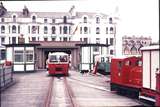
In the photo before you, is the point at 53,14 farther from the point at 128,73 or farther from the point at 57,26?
the point at 128,73

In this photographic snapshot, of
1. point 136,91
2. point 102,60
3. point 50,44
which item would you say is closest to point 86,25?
point 50,44

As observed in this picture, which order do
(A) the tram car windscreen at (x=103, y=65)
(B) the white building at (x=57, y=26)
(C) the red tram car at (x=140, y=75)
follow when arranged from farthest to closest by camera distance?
(B) the white building at (x=57, y=26)
(A) the tram car windscreen at (x=103, y=65)
(C) the red tram car at (x=140, y=75)

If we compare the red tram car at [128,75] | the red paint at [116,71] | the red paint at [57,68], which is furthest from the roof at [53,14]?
the red tram car at [128,75]

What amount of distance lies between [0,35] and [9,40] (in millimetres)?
2276

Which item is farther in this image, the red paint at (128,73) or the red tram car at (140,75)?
the red paint at (128,73)

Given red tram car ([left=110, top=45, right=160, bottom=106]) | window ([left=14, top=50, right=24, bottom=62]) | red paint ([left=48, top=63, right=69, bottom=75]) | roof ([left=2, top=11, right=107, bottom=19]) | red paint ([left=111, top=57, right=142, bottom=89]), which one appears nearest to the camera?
red tram car ([left=110, top=45, right=160, bottom=106])

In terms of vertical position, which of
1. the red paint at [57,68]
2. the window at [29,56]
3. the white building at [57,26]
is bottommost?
the red paint at [57,68]

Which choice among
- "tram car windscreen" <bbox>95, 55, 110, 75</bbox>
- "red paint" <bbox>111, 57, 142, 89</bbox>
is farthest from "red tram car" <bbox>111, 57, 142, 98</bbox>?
"tram car windscreen" <bbox>95, 55, 110, 75</bbox>

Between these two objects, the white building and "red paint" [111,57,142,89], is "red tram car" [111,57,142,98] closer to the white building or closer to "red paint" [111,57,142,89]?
"red paint" [111,57,142,89]

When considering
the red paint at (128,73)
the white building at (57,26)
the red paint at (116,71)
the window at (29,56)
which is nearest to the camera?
the red paint at (128,73)

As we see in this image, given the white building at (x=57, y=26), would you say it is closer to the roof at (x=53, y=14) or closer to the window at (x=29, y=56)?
the roof at (x=53, y=14)

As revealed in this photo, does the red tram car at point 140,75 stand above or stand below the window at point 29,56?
below

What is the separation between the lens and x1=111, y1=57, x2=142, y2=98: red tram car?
1919cm

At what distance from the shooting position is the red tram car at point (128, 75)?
19.2 meters
